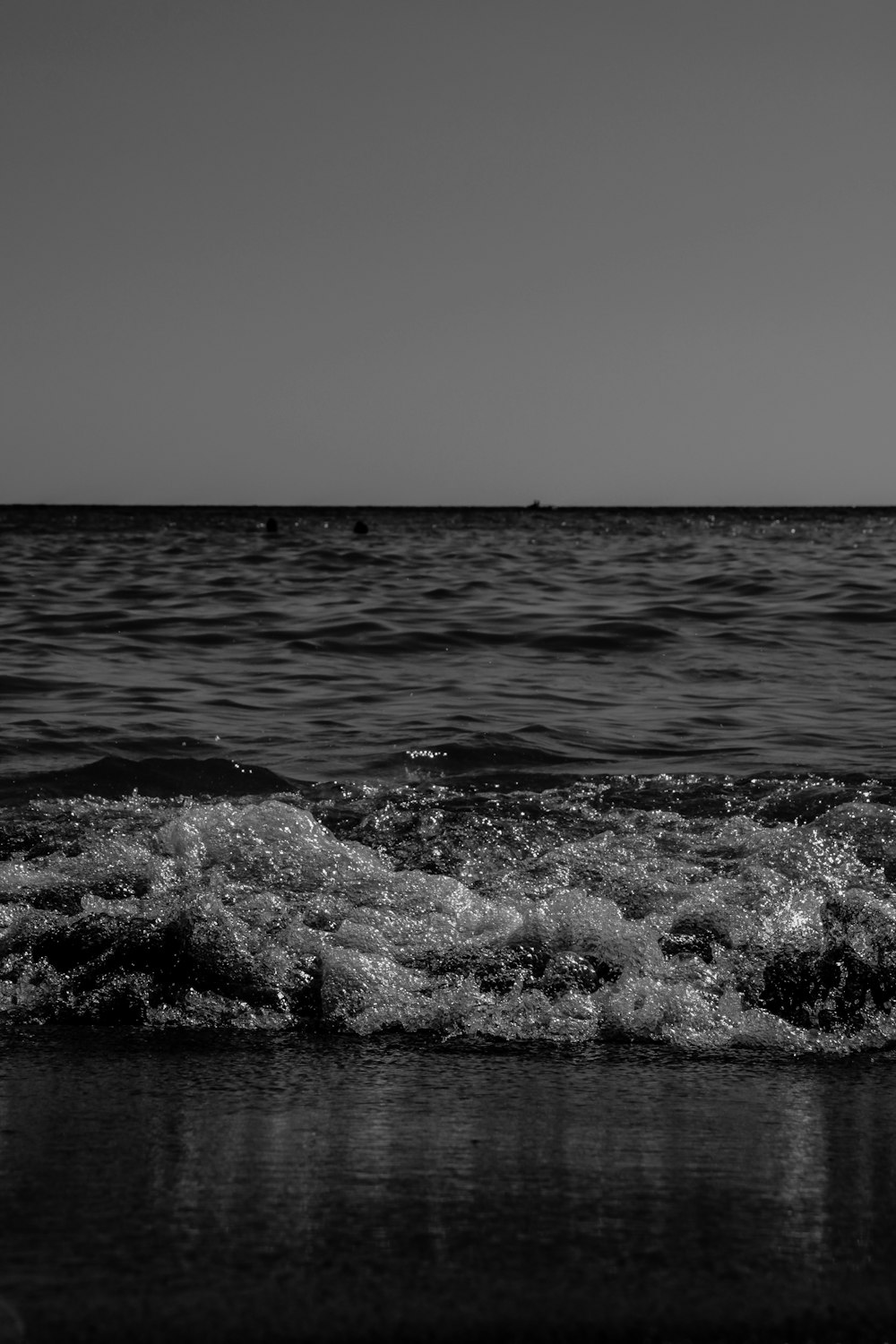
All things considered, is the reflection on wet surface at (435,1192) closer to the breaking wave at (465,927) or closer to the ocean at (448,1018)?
the ocean at (448,1018)

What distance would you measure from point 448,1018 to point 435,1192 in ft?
3.00

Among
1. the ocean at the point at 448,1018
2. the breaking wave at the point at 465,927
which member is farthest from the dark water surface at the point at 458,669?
the breaking wave at the point at 465,927

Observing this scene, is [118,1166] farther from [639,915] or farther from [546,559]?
[546,559]

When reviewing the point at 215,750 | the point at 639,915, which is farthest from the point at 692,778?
the point at 215,750

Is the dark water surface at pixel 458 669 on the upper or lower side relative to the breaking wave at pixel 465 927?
upper

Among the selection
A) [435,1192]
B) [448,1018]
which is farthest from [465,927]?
[435,1192]

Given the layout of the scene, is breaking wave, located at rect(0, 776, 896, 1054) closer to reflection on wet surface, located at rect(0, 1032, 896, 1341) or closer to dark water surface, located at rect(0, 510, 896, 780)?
reflection on wet surface, located at rect(0, 1032, 896, 1341)

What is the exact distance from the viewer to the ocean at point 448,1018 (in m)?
1.68

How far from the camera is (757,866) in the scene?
12.4ft

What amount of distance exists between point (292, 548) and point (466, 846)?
19908mm

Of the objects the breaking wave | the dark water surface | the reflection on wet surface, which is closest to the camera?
the reflection on wet surface

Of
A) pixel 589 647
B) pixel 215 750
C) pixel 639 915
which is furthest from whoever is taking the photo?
pixel 589 647

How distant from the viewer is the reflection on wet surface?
5.27ft

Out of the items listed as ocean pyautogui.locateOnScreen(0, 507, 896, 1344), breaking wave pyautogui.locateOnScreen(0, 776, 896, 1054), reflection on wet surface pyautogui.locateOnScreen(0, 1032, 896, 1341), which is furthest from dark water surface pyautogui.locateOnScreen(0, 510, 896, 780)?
reflection on wet surface pyautogui.locateOnScreen(0, 1032, 896, 1341)
